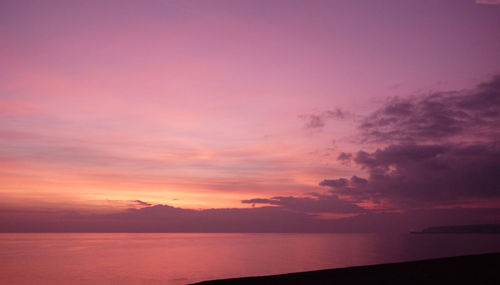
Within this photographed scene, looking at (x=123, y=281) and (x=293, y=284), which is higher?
(x=293, y=284)

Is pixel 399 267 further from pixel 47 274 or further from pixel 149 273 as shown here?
pixel 47 274

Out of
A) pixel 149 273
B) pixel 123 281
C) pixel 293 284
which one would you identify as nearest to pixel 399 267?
pixel 293 284

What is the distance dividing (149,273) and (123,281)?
9.75m

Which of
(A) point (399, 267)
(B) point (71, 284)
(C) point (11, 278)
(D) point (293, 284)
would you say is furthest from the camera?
(C) point (11, 278)

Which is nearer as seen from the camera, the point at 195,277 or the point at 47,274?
the point at 195,277

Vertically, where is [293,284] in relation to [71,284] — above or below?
above

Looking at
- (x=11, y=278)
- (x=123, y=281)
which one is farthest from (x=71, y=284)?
(x=11, y=278)

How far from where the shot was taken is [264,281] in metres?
27.0

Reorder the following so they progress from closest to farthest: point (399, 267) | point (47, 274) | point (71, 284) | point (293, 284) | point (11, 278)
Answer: point (293, 284)
point (399, 267)
point (71, 284)
point (11, 278)
point (47, 274)

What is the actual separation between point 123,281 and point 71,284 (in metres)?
7.89

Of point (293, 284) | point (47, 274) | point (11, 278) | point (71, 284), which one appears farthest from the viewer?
point (47, 274)

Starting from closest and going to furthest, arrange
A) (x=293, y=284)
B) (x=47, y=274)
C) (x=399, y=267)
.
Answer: (x=293, y=284) → (x=399, y=267) → (x=47, y=274)

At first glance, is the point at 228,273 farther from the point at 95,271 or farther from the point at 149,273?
the point at 95,271

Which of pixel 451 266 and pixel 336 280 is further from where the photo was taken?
pixel 451 266
